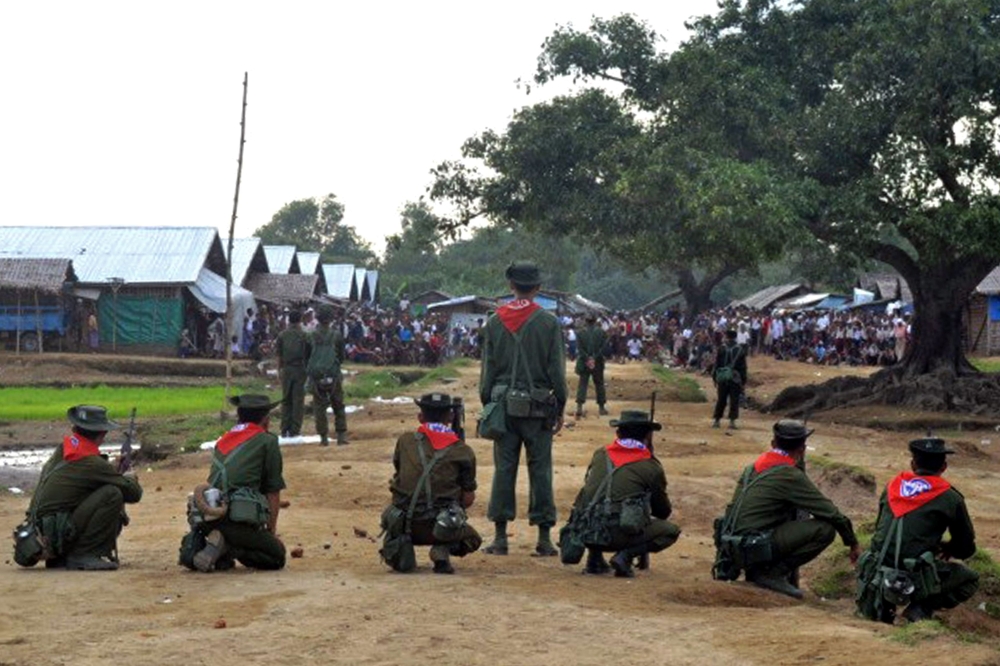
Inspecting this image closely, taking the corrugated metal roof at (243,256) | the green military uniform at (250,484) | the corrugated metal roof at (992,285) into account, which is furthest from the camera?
the corrugated metal roof at (243,256)

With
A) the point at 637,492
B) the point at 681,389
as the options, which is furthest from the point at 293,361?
the point at 681,389

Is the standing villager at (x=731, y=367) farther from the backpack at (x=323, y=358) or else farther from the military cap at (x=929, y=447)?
the military cap at (x=929, y=447)

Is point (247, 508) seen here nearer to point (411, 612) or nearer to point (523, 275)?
point (411, 612)

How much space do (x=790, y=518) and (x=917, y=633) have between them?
8.21 ft

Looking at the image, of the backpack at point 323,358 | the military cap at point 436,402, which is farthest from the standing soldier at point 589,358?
the military cap at point 436,402

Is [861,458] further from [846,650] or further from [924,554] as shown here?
[846,650]

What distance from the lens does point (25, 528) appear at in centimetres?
1066

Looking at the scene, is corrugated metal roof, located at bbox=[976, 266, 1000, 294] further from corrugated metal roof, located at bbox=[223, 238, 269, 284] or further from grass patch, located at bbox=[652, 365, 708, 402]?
corrugated metal roof, located at bbox=[223, 238, 269, 284]

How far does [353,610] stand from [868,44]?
21.5m

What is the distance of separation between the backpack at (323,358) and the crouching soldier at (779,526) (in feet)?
32.8

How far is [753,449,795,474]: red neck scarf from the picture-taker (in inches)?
397

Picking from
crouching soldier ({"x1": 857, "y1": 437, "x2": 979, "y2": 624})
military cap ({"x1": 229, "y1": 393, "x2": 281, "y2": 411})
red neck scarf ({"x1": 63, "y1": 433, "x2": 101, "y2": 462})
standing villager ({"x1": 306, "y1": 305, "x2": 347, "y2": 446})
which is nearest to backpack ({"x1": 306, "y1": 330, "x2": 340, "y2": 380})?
→ standing villager ({"x1": 306, "y1": 305, "x2": 347, "y2": 446})

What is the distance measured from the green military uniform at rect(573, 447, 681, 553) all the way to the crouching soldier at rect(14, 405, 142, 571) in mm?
3096

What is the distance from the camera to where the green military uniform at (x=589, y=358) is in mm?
25000
